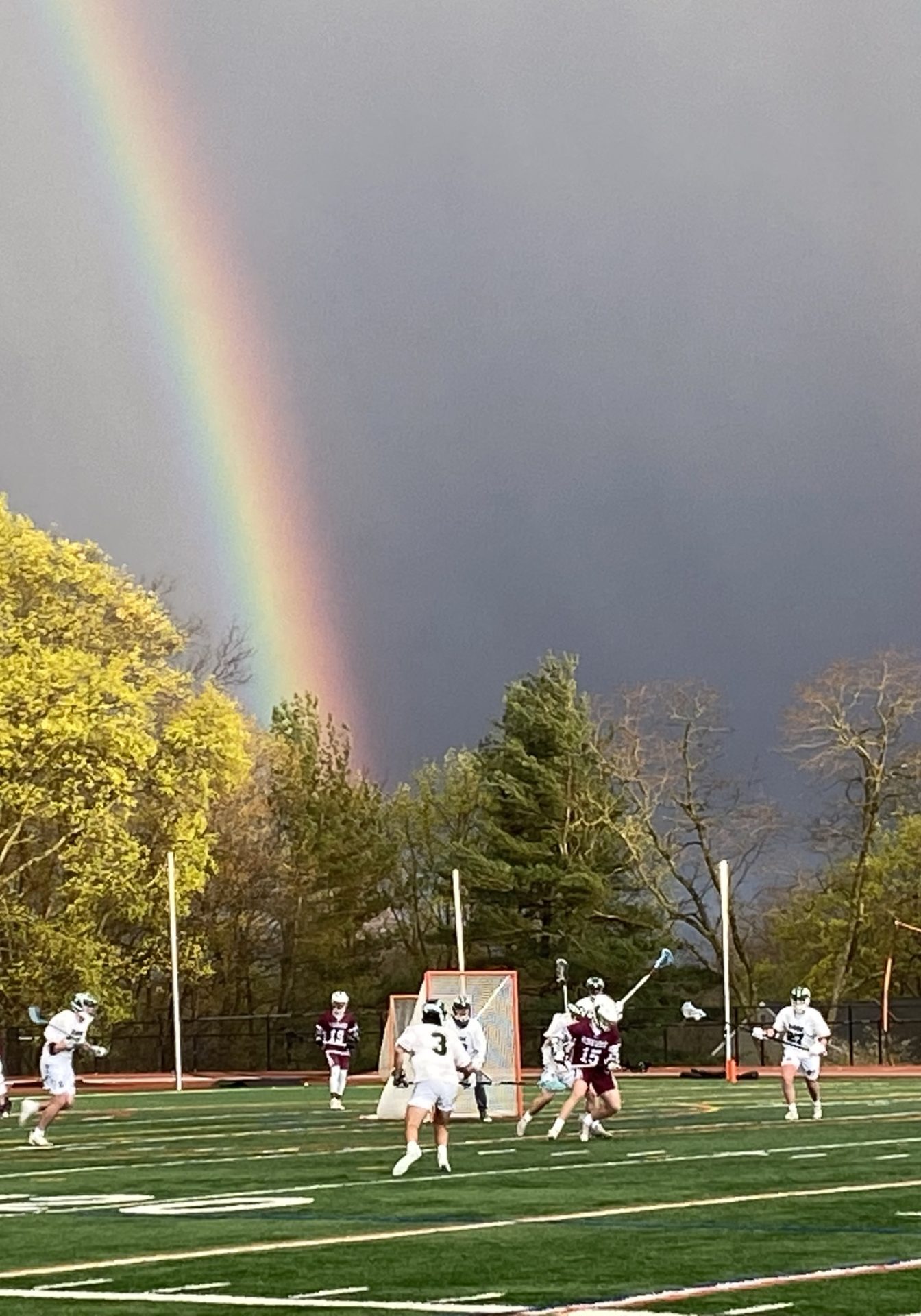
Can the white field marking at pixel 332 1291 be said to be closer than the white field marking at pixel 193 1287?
Yes

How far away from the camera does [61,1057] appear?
29.1 meters

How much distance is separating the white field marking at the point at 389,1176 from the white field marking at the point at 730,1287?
7263 millimetres

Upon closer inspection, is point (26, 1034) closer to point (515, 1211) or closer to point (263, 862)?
point (263, 862)

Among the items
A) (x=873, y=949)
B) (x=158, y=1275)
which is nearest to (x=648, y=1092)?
(x=158, y=1275)

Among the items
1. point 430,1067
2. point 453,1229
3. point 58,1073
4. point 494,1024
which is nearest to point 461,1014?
point 494,1024

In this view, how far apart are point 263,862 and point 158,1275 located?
64345 mm

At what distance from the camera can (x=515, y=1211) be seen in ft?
55.4

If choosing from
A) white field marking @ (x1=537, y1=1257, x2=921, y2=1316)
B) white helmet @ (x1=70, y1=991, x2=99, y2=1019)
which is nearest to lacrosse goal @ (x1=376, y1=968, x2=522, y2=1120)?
white helmet @ (x1=70, y1=991, x2=99, y2=1019)

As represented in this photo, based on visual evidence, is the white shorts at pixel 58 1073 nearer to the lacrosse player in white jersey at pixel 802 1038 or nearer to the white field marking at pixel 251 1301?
the lacrosse player in white jersey at pixel 802 1038

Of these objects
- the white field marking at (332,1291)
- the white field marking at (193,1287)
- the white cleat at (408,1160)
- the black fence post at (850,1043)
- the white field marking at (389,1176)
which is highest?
the black fence post at (850,1043)

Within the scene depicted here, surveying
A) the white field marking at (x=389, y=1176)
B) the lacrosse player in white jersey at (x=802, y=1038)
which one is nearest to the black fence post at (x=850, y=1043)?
the lacrosse player in white jersey at (x=802, y=1038)

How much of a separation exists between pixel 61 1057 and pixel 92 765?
24051 mm

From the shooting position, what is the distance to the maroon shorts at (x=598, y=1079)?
25.8 meters

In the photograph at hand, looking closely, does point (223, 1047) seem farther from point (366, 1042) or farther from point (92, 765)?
point (92, 765)
